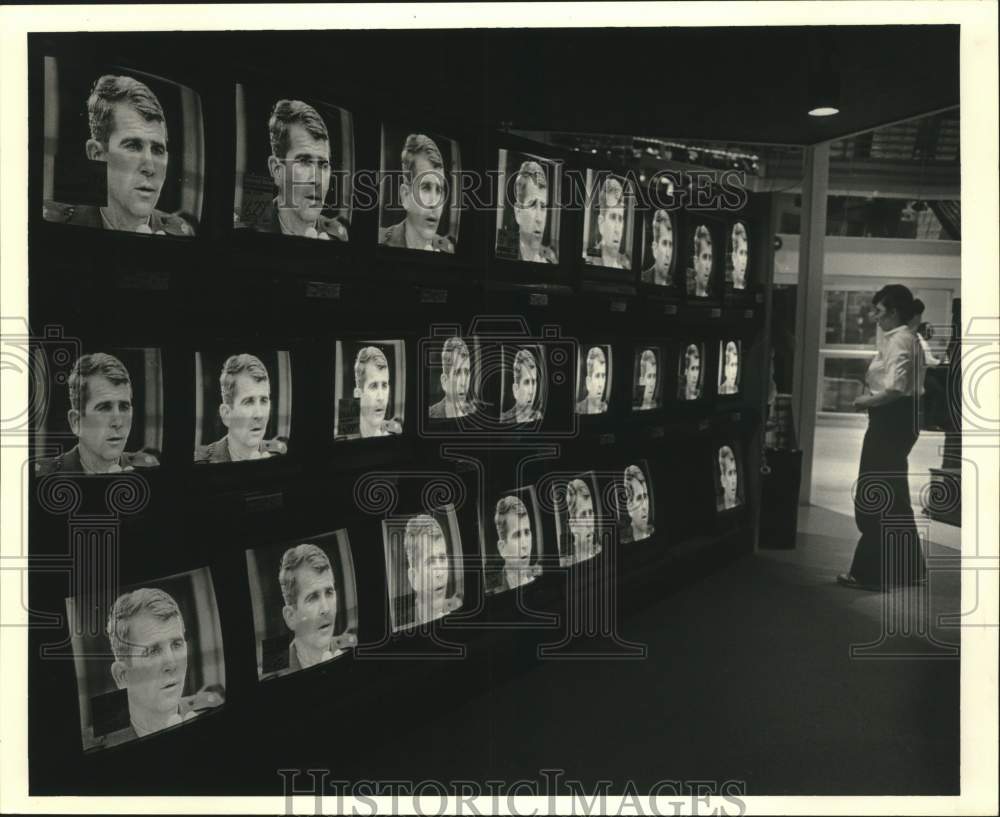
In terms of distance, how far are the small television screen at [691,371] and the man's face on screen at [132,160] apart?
83.6 inches

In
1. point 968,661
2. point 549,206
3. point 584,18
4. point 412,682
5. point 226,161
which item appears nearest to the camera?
point 226,161

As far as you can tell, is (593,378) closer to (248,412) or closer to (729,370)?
(729,370)

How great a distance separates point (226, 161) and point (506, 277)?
35.2 inches

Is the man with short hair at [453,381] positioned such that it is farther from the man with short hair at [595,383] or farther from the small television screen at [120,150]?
the small television screen at [120,150]

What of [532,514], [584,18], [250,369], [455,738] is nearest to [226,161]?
[250,369]

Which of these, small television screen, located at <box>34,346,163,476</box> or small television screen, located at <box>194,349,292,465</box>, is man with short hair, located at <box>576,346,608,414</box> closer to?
small television screen, located at <box>194,349,292,465</box>

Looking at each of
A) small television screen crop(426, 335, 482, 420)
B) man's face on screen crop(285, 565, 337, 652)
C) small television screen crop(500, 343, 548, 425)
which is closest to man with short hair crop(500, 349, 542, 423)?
small television screen crop(500, 343, 548, 425)

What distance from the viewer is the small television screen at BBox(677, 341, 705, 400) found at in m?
3.26

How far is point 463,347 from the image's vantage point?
2.31 m

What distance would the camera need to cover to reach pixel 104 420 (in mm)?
1623

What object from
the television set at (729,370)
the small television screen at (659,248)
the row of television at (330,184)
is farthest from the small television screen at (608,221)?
the television set at (729,370)

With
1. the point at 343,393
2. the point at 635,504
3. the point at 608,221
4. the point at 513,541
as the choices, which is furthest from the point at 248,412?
the point at 635,504

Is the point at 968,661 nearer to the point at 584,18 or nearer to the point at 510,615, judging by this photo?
the point at 510,615

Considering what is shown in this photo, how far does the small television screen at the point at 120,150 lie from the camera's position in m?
1.54
